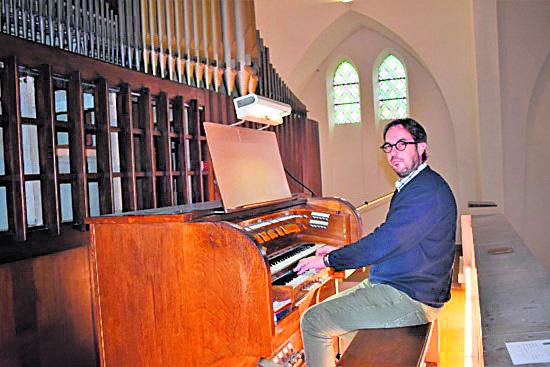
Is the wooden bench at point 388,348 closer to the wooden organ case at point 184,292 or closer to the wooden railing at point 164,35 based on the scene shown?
the wooden organ case at point 184,292

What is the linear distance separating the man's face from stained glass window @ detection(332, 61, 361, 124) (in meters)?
8.01

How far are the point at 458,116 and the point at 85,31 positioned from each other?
22.6ft

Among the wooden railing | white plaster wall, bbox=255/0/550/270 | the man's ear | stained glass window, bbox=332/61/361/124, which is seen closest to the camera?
the man's ear

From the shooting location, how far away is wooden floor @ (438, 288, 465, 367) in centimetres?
396

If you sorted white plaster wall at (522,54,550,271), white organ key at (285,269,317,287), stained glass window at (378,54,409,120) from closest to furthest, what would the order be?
white organ key at (285,269,317,287) < white plaster wall at (522,54,550,271) < stained glass window at (378,54,409,120)

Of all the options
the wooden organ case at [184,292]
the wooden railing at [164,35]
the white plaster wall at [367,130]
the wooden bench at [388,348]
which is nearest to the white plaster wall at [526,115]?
the white plaster wall at [367,130]

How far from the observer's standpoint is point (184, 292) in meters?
2.33

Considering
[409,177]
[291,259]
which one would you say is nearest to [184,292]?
[291,259]

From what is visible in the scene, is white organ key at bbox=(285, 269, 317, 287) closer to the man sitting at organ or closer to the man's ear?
the man sitting at organ

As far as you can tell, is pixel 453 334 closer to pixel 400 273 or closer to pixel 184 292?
pixel 400 273

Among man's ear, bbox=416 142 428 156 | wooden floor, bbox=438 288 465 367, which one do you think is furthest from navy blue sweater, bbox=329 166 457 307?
wooden floor, bbox=438 288 465 367

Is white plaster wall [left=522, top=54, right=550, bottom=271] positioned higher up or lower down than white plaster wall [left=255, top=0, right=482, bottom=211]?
lower down

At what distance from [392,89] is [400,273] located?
8.33m

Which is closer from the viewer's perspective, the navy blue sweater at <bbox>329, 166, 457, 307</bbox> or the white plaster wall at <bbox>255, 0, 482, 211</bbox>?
the navy blue sweater at <bbox>329, 166, 457, 307</bbox>
